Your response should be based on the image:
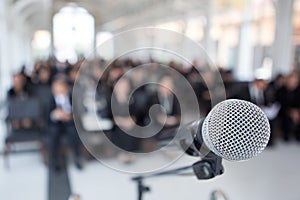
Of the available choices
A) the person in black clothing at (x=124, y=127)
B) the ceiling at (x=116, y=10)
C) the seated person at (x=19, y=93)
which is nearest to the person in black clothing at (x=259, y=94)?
the person in black clothing at (x=124, y=127)

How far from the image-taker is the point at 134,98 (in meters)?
4.51

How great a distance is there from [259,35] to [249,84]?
369 cm

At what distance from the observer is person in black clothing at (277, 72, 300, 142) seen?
5.41 m

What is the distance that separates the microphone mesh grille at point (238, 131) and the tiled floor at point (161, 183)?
2.09 m

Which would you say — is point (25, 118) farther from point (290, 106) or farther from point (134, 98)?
point (290, 106)

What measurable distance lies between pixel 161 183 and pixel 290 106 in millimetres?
3102

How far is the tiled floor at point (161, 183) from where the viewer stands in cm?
321

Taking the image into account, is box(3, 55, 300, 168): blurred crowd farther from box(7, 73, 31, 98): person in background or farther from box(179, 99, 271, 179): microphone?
box(179, 99, 271, 179): microphone

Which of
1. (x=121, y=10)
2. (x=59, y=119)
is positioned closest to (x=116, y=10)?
(x=121, y=10)

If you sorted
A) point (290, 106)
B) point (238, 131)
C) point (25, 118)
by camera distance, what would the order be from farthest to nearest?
point (290, 106) < point (25, 118) < point (238, 131)

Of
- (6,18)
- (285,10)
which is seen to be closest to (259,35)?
(285,10)

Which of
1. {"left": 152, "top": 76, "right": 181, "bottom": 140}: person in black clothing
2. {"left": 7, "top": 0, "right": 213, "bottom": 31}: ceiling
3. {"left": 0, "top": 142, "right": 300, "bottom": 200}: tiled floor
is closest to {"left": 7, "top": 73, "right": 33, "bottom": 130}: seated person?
{"left": 0, "top": 142, "right": 300, "bottom": 200}: tiled floor

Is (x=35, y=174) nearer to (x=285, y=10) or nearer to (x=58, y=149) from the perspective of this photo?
(x=58, y=149)

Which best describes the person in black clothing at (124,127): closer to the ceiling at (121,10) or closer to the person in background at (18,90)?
the person in background at (18,90)
